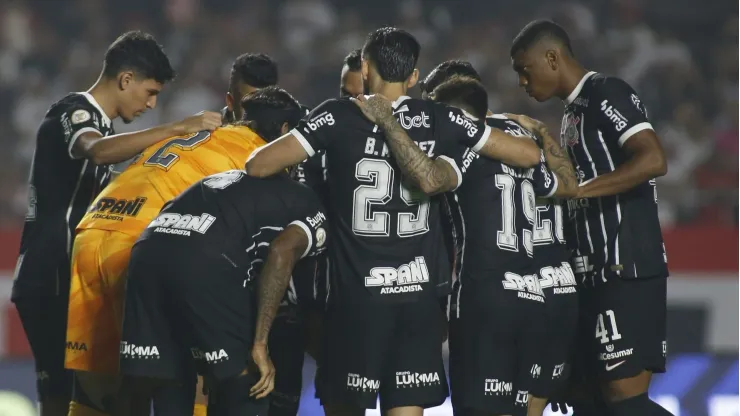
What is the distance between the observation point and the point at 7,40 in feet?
44.7

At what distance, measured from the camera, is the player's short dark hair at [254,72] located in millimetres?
6281

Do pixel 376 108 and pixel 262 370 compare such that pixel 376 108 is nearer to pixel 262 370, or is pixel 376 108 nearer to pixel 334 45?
pixel 262 370

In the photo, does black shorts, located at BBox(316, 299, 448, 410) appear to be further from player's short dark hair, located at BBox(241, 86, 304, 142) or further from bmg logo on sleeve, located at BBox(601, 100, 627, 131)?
bmg logo on sleeve, located at BBox(601, 100, 627, 131)

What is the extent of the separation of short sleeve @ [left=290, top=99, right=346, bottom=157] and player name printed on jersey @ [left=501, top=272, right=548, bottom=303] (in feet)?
3.48

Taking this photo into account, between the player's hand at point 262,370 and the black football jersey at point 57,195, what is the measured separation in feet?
4.59

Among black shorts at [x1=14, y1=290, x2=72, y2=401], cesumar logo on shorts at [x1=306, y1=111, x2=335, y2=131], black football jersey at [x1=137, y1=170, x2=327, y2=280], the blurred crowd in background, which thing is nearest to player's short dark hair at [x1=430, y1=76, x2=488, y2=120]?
cesumar logo on shorts at [x1=306, y1=111, x2=335, y2=131]

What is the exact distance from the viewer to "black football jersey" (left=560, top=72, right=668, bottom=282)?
556 cm

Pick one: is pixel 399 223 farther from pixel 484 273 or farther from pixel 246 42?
pixel 246 42

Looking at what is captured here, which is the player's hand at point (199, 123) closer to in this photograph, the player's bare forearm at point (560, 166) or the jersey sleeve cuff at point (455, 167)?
the jersey sleeve cuff at point (455, 167)

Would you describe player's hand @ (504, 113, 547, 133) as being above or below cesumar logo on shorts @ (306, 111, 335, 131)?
below

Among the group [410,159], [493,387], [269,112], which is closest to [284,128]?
[269,112]

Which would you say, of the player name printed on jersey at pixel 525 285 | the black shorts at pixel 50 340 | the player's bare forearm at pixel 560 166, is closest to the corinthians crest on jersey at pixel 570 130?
the player's bare forearm at pixel 560 166

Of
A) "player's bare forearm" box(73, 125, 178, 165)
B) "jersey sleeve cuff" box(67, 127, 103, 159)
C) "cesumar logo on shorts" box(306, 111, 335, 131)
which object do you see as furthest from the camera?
"jersey sleeve cuff" box(67, 127, 103, 159)

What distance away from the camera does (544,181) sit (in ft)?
17.6
